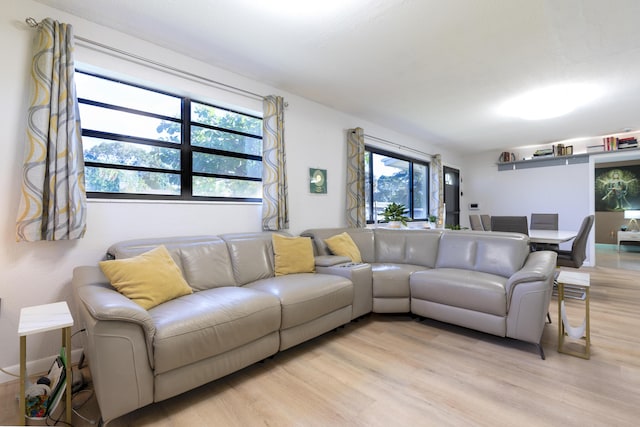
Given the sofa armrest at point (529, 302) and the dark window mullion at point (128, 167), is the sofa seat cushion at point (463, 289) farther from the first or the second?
the dark window mullion at point (128, 167)

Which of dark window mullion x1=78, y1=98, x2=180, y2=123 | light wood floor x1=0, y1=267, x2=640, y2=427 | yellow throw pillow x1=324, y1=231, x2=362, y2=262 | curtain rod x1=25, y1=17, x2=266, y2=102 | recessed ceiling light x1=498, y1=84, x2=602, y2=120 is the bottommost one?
light wood floor x1=0, y1=267, x2=640, y2=427

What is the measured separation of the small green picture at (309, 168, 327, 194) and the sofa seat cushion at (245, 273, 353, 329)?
1.42 m

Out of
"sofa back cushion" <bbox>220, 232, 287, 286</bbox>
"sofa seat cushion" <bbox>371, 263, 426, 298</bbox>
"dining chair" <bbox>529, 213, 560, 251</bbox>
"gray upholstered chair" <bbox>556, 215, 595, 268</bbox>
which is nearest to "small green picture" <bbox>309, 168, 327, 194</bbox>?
"sofa back cushion" <bbox>220, 232, 287, 286</bbox>

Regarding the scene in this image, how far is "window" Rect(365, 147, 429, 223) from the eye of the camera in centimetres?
489

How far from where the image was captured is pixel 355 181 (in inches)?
166

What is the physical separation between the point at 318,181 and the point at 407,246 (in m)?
1.40

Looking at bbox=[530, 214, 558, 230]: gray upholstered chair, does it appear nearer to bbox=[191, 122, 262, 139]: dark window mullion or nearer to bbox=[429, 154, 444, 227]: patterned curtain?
bbox=[429, 154, 444, 227]: patterned curtain

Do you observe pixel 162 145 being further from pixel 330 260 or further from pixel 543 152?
pixel 543 152

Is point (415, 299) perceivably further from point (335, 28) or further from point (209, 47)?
point (209, 47)

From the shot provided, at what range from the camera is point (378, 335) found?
2.59 meters

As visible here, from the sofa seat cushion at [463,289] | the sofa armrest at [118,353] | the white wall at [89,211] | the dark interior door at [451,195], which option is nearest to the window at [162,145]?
the white wall at [89,211]

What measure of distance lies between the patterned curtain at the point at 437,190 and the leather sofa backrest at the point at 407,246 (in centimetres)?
283

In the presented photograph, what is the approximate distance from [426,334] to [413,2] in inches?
102

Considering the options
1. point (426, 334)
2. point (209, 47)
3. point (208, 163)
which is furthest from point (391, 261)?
point (209, 47)
